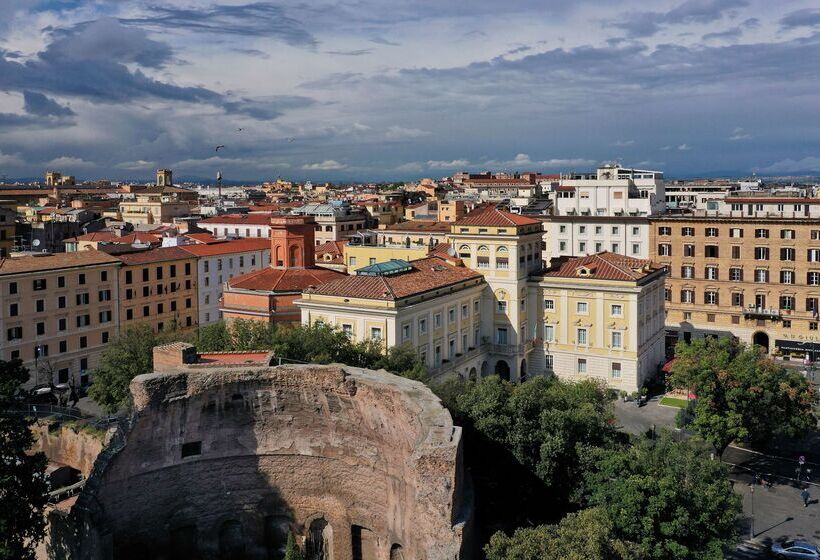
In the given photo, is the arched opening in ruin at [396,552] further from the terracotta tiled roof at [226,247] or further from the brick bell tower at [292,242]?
the terracotta tiled roof at [226,247]

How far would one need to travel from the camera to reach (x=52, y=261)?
61.1 meters

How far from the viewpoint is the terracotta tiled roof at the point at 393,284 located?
5062cm

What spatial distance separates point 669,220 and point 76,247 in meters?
58.0

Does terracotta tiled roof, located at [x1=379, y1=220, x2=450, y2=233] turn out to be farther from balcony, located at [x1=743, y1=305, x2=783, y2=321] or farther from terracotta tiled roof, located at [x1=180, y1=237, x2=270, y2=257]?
balcony, located at [x1=743, y1=305, x2=783, y2=321]

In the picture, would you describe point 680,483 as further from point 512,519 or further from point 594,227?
point 594,227

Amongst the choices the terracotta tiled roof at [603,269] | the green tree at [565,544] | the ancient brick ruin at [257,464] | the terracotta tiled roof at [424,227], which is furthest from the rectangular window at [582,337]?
the green tree at [565,544]

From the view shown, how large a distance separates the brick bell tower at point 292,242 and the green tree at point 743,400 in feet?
107

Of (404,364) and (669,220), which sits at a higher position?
(669,220)

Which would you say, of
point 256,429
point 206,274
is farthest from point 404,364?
point 206,274

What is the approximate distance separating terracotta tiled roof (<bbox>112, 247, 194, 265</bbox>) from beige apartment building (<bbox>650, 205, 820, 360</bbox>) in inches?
1760

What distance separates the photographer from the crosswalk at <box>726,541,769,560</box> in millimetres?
34875

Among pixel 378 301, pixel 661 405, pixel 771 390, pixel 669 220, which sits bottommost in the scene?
pixel 661 405

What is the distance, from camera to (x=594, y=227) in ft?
263

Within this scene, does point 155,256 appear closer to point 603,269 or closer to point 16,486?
point 603,269
